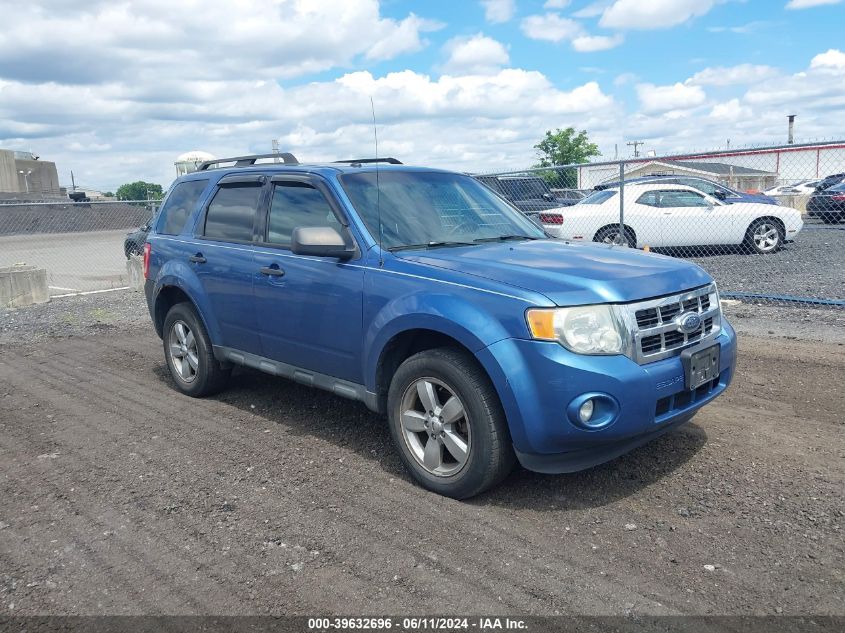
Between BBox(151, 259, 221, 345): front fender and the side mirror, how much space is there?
166 cm

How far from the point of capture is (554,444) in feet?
12.1

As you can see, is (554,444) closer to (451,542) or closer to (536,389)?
(536,389)

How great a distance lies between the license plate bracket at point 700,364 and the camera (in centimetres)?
391

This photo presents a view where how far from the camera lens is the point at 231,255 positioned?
5.55m

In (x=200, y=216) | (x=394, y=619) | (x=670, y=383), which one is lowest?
(x=394, y=619)

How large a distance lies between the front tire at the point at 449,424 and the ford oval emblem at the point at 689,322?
43.1 inches

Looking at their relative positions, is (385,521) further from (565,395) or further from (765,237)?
(765,237)

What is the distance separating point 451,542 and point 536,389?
86 centimetres

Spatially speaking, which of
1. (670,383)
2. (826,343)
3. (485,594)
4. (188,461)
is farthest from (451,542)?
(826,343)

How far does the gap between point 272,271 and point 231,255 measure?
611 mm

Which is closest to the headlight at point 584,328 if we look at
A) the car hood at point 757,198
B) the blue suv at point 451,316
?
the blue suv at point 451,316

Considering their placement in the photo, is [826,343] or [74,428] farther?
[826,343]

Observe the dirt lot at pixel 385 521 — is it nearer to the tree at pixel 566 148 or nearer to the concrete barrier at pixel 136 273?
the concrete barrier at pixel 136 273

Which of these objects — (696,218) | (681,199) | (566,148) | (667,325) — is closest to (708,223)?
(696,218)
